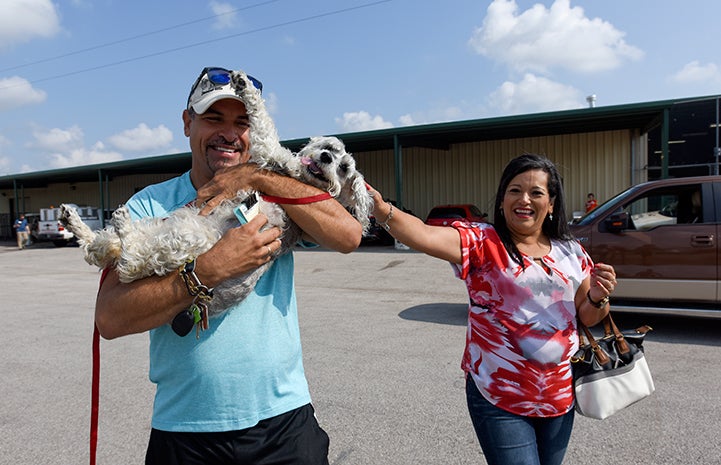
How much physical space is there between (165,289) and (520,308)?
5.16 ft

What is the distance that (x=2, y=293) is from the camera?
40.1 ft

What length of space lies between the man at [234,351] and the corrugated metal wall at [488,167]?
66.9 ft

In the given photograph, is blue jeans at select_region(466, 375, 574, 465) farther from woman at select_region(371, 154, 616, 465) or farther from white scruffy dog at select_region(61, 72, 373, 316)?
white scruffy dog at select_region(61, 72, 373, 316)

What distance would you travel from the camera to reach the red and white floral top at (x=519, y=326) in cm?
228

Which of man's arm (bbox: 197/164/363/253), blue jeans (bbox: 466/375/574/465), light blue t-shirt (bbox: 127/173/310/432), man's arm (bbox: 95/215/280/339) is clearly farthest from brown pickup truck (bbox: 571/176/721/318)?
man's arm (bbox: 95/215/280/339)

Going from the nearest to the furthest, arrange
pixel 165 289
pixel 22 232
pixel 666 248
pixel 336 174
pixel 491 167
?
pixel 165 289 → pixel 336 174 → pixel 666 248 → pixel 491 167 → pixel 22 232

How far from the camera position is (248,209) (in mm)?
1870

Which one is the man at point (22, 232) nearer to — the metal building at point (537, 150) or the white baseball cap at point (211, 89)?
the metal building at point (537, 150)

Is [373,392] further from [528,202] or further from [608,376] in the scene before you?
[528,202]

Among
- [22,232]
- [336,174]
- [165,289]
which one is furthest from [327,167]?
[22,232]

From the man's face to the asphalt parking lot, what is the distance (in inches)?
97.6

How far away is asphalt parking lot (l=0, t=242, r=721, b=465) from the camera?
3.72 m

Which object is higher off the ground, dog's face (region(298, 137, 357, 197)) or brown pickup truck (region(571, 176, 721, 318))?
dog's face (region(298, 137, 357, 197))

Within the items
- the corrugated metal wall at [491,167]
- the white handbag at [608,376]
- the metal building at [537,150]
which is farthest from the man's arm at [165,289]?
the corrugated metal wall at [491,167]
